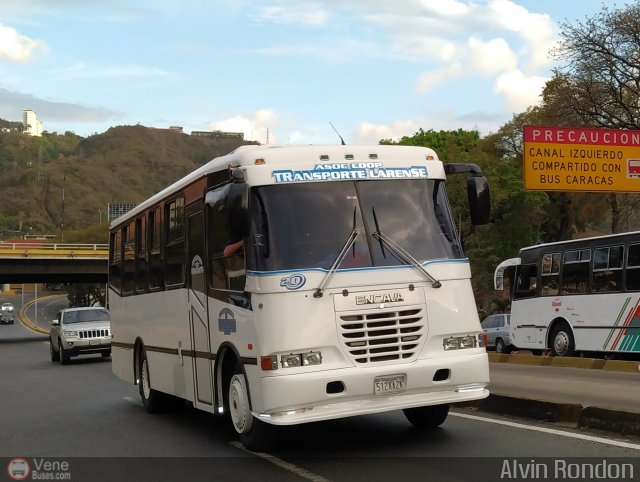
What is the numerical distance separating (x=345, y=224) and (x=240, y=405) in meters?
2.16

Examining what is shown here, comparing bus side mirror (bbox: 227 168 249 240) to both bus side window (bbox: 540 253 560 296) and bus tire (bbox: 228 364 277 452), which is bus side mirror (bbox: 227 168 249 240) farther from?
bus side window (bbox: 540 253 560 296)

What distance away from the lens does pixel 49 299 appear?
170500 millimetres

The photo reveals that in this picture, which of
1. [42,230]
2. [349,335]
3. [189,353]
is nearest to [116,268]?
[189,353]

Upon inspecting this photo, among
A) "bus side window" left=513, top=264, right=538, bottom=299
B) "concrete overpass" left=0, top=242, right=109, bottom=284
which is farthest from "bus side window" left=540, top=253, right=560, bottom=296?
"concrete overpass" left=0, top=242, right=109, bottom=284

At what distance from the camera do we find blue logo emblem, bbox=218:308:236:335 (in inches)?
354

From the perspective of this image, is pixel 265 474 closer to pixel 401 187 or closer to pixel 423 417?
pixel 423 417

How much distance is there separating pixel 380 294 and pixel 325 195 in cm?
122

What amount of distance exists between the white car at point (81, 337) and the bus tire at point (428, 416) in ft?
60.5

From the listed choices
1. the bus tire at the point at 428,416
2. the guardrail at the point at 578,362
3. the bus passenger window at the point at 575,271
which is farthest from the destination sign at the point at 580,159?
the bus tire at the point at 428,416

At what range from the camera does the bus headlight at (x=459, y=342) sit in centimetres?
865

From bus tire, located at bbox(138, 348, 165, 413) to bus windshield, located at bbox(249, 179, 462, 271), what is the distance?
527 centimetres

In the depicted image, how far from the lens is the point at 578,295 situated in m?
22.1

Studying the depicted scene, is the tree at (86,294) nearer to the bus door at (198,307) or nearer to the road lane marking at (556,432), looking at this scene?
the bus door at (198,307)

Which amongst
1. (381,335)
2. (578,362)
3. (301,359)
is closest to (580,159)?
(578,362)
